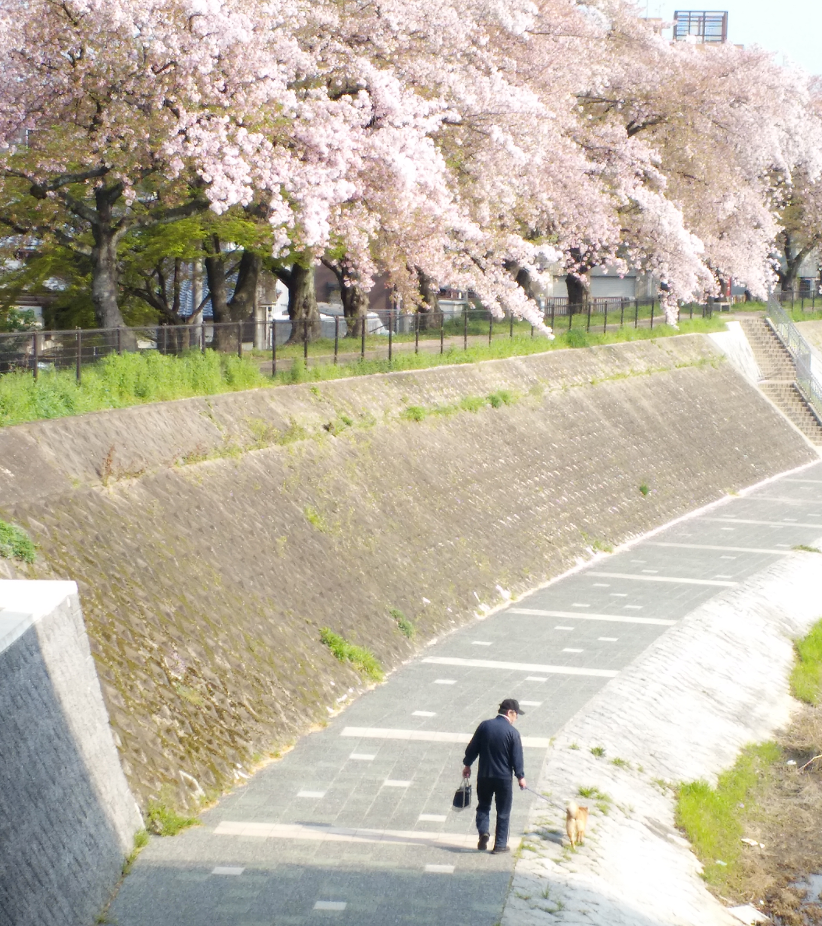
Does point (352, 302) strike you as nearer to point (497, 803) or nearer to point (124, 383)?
point (124, 383)

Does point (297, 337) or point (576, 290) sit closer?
point (297, 337)

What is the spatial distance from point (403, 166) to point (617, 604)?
844 centimetres

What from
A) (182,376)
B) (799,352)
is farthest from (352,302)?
(799,352)

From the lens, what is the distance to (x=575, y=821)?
1031cm

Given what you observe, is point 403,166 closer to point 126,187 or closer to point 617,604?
point 126,187

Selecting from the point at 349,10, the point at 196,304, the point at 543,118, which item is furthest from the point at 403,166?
the point at 196,304

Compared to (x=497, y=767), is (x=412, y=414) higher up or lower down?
higher up

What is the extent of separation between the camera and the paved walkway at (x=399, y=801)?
916 centimetres

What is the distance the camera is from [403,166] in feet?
70.5

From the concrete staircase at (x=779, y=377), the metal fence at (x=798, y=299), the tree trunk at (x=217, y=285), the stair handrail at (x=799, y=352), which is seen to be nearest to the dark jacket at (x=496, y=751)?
the tree trunk at (x=217, y=285)

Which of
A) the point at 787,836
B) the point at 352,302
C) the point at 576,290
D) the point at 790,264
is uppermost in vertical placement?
the point at 790,264

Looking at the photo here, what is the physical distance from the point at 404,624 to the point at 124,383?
16.9ft

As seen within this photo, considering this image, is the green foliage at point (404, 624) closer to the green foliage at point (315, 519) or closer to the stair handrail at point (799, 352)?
the green foliage at point (315, 519)

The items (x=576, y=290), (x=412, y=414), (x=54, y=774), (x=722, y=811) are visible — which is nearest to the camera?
(x=54, y=774)
